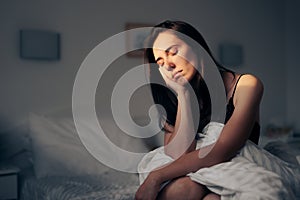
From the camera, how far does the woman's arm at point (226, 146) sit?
118 centimetres

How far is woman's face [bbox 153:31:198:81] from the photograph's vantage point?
133cm

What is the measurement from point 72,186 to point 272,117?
234cm

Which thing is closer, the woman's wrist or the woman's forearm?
the woman's wrist

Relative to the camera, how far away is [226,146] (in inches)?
46.2

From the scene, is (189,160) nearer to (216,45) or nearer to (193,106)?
(193,106)

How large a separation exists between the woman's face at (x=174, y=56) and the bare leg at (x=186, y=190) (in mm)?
383

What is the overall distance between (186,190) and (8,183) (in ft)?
4.60

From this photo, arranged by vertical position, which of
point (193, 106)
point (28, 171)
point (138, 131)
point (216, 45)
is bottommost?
point (28, 171)

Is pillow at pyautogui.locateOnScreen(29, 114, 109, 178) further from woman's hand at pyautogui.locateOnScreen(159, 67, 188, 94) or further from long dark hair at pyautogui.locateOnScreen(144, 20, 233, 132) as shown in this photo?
woman's hand at pyautogui.locateOnScreen(159, 67, 188, 94)

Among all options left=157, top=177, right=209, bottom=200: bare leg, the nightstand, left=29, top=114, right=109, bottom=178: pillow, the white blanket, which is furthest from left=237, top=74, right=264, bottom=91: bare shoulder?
the nightstand

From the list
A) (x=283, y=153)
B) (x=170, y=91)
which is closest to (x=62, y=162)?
(x=170, y=91)

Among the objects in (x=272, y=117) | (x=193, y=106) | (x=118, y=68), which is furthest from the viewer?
(x=272, y=117)

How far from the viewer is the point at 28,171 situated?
2.40 m

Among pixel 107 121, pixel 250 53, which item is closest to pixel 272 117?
pixel 250 53
